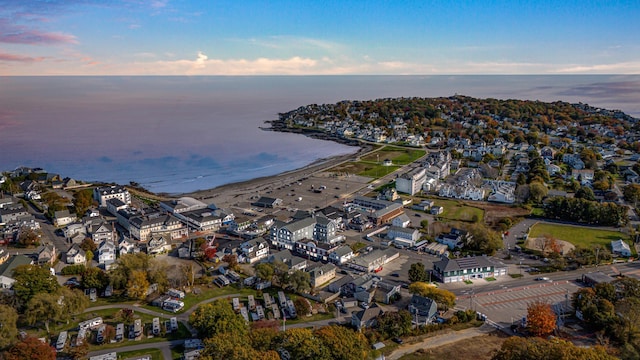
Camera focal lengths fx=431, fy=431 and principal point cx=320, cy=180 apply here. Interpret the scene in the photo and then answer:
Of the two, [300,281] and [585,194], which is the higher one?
[585,194]

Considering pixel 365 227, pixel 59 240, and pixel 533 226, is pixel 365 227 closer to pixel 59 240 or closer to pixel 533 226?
pixel 533 226

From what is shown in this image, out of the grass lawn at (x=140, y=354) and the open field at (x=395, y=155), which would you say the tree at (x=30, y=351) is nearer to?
the grass lawn at (x=140, y=354)

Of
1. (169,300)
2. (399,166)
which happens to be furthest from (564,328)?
(399,166)

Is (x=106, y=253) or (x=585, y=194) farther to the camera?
(x=585, y=194)

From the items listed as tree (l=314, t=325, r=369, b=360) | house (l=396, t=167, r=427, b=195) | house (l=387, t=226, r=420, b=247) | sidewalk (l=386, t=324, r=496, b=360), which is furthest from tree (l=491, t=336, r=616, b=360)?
house (l=396, t=167, r=427, b=195)

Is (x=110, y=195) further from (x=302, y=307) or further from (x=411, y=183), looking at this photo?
(x=411, y=183)

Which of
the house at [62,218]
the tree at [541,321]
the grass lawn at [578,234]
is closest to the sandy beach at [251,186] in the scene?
the house at [62,218]

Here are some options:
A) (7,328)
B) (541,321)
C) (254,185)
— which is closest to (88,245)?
(7,328)
